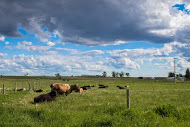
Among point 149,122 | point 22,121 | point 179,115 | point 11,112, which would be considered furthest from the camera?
point 11,112

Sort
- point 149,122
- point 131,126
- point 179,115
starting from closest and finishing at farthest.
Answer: point 131,126 → point 149,122 → point 179,115

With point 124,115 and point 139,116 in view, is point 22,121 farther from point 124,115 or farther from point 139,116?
point 139,116

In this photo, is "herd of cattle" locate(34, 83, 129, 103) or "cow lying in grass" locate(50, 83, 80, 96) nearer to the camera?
"herd of cattle" locate(34, 83, 129, 103)

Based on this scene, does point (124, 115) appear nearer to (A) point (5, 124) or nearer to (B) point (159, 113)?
(B) point (159, 113)

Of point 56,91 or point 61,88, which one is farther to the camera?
point 61,88

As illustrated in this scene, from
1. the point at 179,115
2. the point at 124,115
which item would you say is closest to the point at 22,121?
the point at 124,115

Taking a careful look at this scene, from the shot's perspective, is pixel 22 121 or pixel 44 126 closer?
pixel 44 126

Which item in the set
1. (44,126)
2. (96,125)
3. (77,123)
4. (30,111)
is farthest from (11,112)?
(96,125)

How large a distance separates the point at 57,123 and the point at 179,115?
6393 mm

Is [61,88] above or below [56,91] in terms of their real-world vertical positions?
above

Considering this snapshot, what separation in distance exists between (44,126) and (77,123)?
1.47 m

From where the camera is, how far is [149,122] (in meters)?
8.66

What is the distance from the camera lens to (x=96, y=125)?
8.70 m

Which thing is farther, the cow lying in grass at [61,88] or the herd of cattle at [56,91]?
the cow lying in grass at [61,88]
